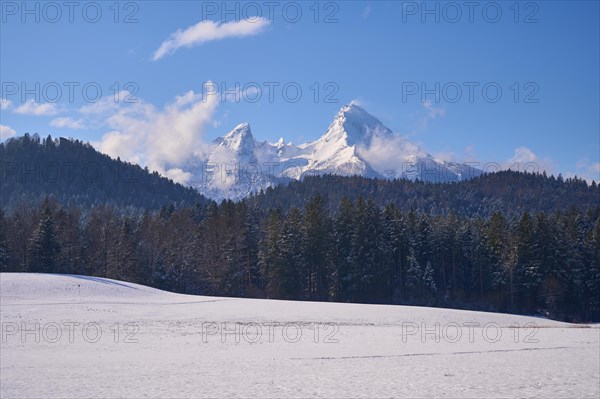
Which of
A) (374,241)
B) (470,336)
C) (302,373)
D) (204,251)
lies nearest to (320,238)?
(374,241)

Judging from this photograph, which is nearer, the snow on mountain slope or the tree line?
the snow on mountain slope

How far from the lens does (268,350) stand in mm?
24344

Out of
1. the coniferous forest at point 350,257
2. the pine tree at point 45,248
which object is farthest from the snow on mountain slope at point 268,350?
the coniferous forest at point 350,257

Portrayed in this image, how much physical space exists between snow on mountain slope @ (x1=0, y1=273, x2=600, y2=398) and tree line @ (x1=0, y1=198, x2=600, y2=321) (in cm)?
2557

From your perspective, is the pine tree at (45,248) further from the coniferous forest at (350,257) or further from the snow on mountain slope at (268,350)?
the snow on mountain slope at (268,350)

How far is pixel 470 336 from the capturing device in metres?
31.3

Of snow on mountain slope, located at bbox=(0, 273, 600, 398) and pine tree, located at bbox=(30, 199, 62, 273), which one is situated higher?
pine tree, located at bbox=(30, 199, 62, 273)

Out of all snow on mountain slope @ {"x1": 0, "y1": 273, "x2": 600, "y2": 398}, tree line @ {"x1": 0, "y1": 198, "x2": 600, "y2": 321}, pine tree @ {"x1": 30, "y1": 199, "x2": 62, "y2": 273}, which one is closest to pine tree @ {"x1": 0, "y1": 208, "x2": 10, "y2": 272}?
tree line @ {"x1": 0, "y1": 198, "x2": 600, "y2": 321}

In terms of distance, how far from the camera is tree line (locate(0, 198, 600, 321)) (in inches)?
2699

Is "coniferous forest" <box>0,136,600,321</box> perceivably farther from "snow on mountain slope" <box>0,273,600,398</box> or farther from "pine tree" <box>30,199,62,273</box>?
"snow on mountain slope" <box>0,273,600,398</box>

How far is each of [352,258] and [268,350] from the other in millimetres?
44935

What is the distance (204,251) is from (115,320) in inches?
1649

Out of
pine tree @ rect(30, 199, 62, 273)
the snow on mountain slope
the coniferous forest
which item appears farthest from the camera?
the coniferous forest

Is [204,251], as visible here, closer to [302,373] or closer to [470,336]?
[470,336]
